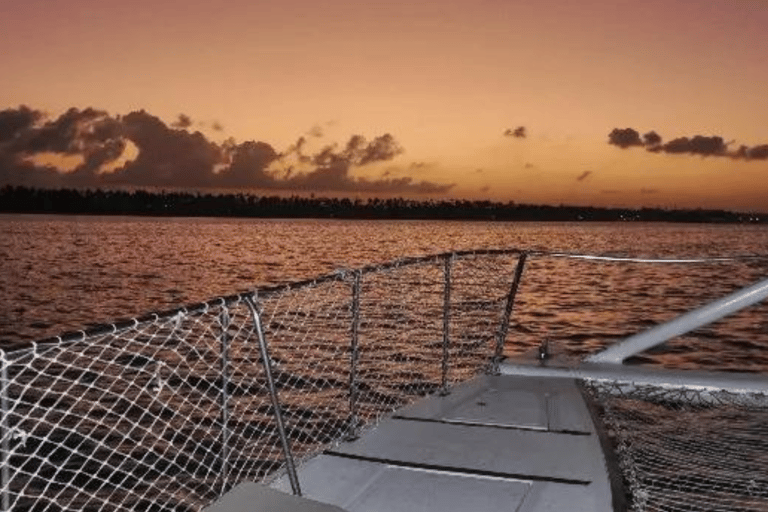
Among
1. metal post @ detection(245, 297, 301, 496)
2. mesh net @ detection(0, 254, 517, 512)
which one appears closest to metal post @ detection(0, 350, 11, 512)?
mesh net @ detection(0, 254, 517, 512)

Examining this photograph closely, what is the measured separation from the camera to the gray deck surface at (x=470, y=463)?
384cm

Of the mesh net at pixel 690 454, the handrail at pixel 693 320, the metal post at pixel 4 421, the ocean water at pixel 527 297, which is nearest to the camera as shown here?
the metal post at pixel 4 421

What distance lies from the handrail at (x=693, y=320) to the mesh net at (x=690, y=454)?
35cm

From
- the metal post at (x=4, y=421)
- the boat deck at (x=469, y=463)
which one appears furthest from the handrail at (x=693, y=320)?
the metal post at (x=4, y=421)

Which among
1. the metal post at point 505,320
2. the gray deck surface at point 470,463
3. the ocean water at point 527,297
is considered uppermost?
the metal post at point 505,320

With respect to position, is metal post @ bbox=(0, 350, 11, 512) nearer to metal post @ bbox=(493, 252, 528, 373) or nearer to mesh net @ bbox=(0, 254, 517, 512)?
mesh net @ bbox=(0, 254, 517, 512)

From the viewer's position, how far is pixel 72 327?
24188 mm

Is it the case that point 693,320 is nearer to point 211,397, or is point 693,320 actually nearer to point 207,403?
point 211,397

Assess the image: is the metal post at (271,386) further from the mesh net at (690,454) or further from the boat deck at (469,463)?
the mesh net at (690,454)

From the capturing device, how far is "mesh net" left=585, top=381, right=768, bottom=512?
502cm

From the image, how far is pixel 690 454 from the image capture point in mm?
6496

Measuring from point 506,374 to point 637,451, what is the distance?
3.71 feet

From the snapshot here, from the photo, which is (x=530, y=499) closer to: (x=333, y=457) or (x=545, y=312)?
(x=333, y=457)

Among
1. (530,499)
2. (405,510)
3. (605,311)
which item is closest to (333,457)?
(405,510)
